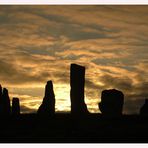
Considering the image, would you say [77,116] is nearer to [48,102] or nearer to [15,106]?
[48,102]

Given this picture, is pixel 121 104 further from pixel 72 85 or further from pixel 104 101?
pixel 72 85

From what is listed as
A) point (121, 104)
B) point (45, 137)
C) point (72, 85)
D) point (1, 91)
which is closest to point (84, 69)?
point (72, 85)

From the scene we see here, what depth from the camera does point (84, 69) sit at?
198 ft

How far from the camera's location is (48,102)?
6262 cm

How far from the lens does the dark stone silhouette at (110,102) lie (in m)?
61.9

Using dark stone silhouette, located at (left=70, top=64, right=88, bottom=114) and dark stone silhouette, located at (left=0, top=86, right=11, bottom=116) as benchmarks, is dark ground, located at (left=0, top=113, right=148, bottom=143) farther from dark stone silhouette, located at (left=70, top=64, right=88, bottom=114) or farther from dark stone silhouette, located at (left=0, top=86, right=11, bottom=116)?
dark stone silhouette, located at (left=0, top=86, right=11, bottom=116)

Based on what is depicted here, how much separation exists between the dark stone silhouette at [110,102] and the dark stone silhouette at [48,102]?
19.3ft

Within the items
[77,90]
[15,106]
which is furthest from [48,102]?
[15,106]

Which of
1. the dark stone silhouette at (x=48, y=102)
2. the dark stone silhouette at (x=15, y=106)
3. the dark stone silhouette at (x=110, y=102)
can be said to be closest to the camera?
the dark stone silhouette at (x=110, y=102)

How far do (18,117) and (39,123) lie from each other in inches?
511

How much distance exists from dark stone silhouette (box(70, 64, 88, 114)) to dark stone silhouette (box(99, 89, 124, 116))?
3083 millimetres

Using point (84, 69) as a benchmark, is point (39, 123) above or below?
below

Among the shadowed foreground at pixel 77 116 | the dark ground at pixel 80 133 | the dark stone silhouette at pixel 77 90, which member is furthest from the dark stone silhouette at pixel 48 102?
the dark stone silhouette at pixel 77 90

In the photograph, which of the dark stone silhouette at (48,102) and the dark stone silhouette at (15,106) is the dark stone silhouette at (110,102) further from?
the dark stone silhouette at (15,106)
